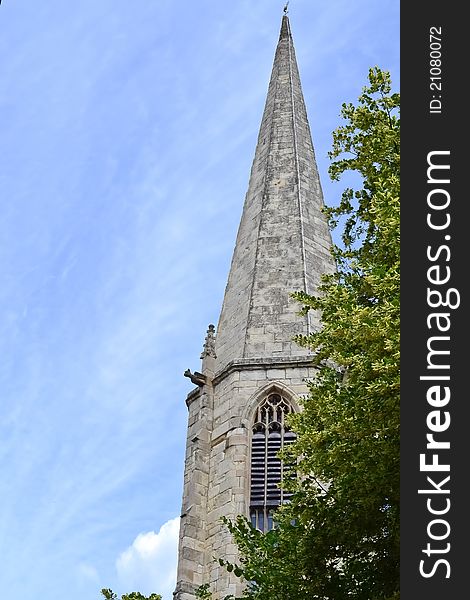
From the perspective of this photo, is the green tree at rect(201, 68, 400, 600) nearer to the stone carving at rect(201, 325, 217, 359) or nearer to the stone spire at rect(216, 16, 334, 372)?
the stone spire at rect(216, 16, 334, 372)

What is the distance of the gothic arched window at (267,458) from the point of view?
17.3 m

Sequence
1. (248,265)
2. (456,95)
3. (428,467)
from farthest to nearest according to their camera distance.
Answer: (248,265)
(456,95)
(428,467)

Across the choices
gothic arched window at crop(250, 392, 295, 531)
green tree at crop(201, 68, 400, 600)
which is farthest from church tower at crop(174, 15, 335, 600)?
green tree at crop(201, 68, 400, 600)

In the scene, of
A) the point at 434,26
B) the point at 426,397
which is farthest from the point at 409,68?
the point at 426,397

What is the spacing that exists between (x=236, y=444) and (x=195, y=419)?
5.03 feet

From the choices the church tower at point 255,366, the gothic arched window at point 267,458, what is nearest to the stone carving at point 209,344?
the church tower at point 255,366

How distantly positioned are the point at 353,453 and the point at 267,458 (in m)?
8.73

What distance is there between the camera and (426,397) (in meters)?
6.98

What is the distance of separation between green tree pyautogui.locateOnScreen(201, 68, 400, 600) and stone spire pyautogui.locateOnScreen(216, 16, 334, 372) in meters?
7.92

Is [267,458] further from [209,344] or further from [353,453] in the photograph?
[353,453]

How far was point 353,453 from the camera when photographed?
9250 mm

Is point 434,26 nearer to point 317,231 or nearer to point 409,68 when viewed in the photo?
point 409,68

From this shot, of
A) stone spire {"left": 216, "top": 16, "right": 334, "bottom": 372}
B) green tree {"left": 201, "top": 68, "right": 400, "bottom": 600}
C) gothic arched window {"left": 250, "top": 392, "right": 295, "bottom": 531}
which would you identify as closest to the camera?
green tree {"left": 201, "top": 68, "right": 400, "bottom": 600}

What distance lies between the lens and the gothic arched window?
17312mm
